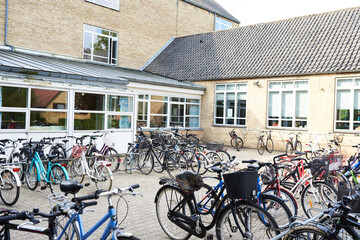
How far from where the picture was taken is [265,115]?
16.5 m

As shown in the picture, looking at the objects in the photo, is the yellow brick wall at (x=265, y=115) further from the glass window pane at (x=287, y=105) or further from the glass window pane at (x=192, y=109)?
the glass window pane at (x=287, y=105)

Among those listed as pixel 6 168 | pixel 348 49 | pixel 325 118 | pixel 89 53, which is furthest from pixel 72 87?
pixel 348 49

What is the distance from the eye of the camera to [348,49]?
578 inches

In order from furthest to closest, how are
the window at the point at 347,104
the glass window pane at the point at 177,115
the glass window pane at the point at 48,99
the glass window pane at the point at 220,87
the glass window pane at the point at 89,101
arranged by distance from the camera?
the glass window pane at the point at 220,87 < the glass window pane at the point at 177,115 < the window at the point at 347,104 < the glass window pane at the point at 89,101 < the glass window pane at the point at 48,99

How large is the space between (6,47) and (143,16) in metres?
8.96

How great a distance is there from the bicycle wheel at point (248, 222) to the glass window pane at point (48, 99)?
25.5 feet

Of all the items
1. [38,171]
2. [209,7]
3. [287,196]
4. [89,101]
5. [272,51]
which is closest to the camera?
[287,196]

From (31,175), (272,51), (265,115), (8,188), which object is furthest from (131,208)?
(272,51)

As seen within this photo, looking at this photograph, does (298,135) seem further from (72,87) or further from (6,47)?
(6,47)

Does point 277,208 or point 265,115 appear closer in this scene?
point 277,208

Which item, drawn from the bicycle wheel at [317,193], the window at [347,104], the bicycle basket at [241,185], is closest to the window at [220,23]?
the window at [347,104]

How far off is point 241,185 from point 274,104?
13252mm

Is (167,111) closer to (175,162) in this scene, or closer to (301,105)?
(301,105)

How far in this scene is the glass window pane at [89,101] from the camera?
35.9ft
